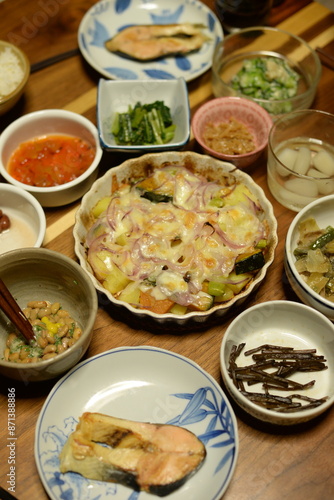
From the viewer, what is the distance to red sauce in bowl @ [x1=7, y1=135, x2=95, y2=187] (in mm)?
2545

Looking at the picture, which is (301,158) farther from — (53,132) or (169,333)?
(53,132)

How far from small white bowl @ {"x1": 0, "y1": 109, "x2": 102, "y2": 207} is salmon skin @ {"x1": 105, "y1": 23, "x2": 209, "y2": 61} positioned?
671mm

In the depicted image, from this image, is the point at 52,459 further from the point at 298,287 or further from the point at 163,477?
the point at 298,287

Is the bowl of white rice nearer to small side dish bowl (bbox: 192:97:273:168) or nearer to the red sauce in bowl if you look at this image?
the red sauce in bowl

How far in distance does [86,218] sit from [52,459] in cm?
100

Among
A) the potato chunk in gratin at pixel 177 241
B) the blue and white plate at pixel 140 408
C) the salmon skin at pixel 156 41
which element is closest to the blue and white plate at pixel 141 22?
the salmon skin at pixel 156 41

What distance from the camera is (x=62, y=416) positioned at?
1.95 meters

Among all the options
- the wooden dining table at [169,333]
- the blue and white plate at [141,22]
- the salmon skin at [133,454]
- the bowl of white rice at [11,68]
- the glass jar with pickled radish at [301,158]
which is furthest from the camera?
the blue and white plate at [141,22]

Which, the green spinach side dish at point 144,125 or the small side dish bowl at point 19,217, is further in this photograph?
the green spinach side dish at point 144,125

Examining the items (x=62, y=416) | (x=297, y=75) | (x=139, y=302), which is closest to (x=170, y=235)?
(x=139, y=302)

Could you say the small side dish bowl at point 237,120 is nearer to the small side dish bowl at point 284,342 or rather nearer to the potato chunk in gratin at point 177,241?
the potato chunk in gratin at point 177,241

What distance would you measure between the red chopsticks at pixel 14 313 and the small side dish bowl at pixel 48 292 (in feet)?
0.42

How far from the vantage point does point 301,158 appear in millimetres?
2609

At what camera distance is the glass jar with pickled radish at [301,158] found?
2.47m
